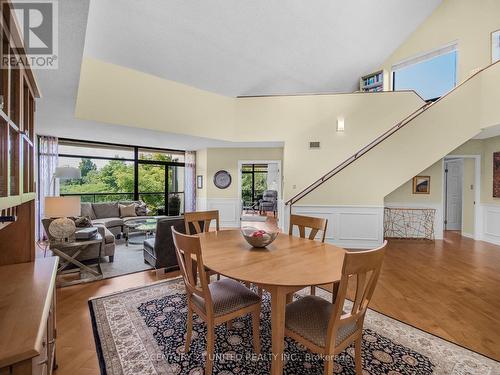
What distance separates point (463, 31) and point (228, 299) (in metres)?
7.38

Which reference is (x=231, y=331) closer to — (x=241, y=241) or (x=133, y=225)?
(x=241, y=241)

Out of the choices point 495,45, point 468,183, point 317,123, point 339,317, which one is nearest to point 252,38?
point 317,123

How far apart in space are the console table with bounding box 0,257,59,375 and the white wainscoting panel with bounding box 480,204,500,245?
287 inches

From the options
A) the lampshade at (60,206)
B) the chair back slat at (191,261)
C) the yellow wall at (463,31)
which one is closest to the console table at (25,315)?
the chair back slat at (191,261)

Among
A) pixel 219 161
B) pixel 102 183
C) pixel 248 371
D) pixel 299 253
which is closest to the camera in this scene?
pixel 248 371

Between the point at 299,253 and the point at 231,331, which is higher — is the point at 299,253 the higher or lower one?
the higher one

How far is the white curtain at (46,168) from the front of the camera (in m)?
5.02

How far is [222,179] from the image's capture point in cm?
703

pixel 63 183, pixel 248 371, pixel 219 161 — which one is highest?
pixel 219 161

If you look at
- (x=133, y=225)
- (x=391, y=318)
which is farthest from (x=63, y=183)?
(x=391, y=318)

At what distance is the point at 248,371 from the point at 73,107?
3.99 meters

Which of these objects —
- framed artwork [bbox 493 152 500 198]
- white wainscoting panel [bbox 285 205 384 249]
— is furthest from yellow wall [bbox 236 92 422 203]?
framed artwork [bbox 493 152 500 198]

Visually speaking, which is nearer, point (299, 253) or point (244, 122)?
point (299, 253)

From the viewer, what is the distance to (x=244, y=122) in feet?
18.2
